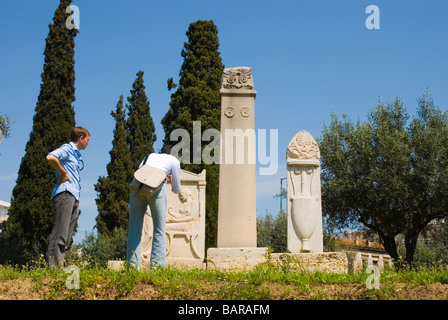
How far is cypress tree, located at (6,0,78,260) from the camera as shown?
58.2ft

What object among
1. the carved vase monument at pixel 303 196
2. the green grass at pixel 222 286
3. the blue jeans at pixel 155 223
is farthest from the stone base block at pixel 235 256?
the green grass at pixel 222 286

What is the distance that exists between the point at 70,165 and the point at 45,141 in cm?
1371

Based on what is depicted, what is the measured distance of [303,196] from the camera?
383 inches

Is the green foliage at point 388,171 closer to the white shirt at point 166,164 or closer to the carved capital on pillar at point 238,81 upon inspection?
the carved capital on pillar at point 238,81

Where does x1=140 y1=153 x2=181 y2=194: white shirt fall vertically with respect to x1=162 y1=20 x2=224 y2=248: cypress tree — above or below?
below

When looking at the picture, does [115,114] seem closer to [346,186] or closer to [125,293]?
[346,186]

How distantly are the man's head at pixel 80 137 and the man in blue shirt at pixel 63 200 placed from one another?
0.17m

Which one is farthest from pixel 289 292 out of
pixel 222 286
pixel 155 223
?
pixel 155 223

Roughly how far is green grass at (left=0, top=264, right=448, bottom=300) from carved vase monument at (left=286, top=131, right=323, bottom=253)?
13.8 feet

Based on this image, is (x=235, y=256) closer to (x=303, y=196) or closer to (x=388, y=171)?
(x=303, y=196)

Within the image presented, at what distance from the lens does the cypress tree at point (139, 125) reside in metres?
24.9

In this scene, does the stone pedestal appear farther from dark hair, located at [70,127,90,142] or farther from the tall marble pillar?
dark hair, located at [70,127,90,142]

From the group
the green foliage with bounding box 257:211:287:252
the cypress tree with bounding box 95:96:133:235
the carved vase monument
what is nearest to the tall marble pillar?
the carved vase monument

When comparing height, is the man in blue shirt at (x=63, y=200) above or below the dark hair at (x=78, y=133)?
below
